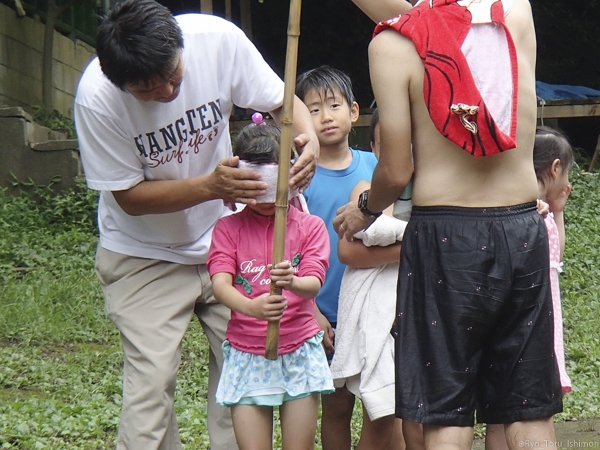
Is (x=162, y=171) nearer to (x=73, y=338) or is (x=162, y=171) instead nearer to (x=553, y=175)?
(x=553, y=175)

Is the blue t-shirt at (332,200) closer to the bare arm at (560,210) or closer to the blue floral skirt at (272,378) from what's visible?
the blue floral skirt at (272,378)

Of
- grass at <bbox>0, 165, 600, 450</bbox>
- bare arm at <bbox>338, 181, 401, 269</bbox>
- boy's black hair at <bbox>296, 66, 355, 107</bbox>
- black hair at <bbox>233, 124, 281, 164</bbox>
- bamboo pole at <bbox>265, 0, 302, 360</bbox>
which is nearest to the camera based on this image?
bamboo pole at <bbox>265, 0, 302, 360</bbox>

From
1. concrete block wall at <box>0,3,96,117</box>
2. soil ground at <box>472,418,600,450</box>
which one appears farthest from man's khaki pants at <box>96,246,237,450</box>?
concrete block wall at <box>0,3,96,117</box>

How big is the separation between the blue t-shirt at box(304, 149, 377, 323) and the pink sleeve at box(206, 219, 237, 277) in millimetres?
571

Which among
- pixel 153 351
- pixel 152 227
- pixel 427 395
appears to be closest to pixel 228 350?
pixel 153 351

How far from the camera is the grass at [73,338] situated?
4.73 m

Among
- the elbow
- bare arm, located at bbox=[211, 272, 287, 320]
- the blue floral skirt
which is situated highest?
the elbow

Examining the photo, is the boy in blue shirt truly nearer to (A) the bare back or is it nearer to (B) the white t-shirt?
(B) the white t-shirt

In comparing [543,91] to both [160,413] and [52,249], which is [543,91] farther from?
[160,413]

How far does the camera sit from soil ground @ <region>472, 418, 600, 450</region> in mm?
4398

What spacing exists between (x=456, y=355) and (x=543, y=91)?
10.6 meters

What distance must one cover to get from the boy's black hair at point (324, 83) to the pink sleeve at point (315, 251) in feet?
2.56

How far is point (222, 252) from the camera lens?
330 cm

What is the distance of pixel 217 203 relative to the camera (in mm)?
3691
